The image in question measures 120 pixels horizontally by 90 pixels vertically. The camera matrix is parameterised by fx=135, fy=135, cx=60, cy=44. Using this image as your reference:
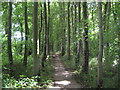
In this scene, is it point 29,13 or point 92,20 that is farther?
point 29,13

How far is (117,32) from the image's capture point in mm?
7836

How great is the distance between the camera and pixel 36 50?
24.8 ft

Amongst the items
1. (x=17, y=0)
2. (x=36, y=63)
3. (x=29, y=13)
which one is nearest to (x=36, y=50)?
(x=36, y=63)

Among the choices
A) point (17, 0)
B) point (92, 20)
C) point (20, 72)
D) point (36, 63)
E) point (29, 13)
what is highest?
point (17, 0)

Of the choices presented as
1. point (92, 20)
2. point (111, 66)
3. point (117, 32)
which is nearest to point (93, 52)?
point (111, 66)

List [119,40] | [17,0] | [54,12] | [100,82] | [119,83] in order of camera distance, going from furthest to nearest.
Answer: [54,12] → [17,0] → [119,40] → [100,82] → [119,83]

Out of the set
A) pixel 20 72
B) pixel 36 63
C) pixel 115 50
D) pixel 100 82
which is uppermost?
pixel 115 50

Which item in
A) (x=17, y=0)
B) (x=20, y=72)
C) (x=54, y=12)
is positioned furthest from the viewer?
(x=54, y=12)

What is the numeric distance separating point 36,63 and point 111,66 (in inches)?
192

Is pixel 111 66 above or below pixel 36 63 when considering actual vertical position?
below

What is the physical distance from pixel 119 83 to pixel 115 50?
210 centimetres

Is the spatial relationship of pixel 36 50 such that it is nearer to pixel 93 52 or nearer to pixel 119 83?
pixel 119 83

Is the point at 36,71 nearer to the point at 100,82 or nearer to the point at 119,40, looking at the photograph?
the point at 100,82

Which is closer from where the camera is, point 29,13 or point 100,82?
point 100,82
